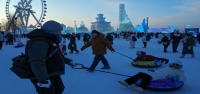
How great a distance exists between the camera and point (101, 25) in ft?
283

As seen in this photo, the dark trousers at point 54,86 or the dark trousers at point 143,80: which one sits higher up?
the dark trousers at point 54,86

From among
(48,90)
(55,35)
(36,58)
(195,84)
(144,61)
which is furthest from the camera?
(144,61)

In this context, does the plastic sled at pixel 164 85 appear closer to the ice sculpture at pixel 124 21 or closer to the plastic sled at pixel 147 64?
the plastic sled at pixel 147 64

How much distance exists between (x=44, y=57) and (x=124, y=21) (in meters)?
80.3

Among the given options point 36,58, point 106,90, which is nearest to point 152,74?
point 106,90

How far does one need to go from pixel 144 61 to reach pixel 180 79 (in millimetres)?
3000

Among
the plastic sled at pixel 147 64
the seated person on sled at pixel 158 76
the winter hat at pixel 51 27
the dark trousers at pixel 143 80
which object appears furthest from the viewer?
the plastic sled at pixel 147 64

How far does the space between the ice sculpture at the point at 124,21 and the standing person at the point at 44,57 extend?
75514 millimetres

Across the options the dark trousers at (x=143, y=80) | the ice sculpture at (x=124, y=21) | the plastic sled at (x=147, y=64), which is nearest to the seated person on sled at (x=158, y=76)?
the dark trousers at (x=143, y=80)

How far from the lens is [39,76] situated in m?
2.22

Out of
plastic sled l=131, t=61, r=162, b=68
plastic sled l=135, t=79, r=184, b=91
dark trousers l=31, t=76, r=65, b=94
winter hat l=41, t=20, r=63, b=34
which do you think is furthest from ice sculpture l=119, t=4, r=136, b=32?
winter hat l=41, t=20, r=63, b=34

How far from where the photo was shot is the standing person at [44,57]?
87.7 inches

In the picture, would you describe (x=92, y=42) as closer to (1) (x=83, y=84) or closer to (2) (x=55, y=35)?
(1) (x=83, y=84)

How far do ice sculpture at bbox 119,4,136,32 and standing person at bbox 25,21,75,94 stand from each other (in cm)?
7551
